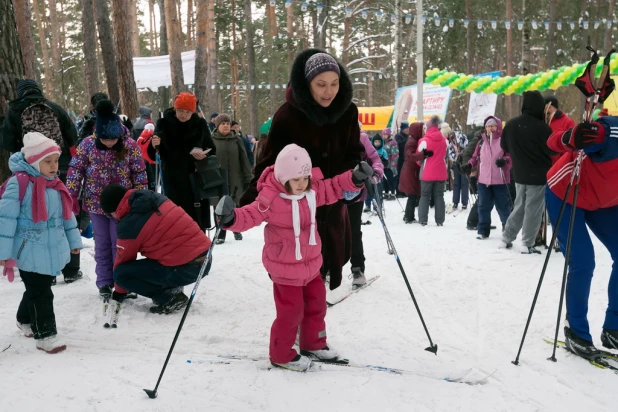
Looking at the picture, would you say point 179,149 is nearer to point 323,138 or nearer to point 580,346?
point 323,138

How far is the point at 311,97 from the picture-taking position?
3.37 meters

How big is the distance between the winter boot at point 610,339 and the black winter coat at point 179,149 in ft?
13.2

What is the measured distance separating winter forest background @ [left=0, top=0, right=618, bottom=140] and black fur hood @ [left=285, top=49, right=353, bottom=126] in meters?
9.38

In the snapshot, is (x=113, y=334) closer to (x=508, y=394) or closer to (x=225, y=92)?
(x=508, y=394)

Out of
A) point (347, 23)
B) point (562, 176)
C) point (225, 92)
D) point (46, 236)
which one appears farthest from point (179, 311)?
point (225, 92)

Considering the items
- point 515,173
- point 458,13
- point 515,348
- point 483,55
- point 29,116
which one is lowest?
point 515,348

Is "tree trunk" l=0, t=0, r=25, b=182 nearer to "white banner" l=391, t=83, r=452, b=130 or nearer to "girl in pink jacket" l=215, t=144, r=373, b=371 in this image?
"girl in pink jacket" l=215, t=144, r=373, b=371

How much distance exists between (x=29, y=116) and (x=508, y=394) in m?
5.04

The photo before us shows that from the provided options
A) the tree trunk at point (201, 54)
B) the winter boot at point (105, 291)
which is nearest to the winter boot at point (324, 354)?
the winter boot at point (105, 291)

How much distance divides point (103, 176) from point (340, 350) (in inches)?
107

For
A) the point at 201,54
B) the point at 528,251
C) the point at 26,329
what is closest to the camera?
the point at 26,329

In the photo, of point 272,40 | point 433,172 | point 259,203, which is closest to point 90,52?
point 433,172

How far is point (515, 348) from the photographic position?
3684 millimetres

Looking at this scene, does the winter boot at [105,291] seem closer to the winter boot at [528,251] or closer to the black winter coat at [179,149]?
the black winter coat at [179,149]
